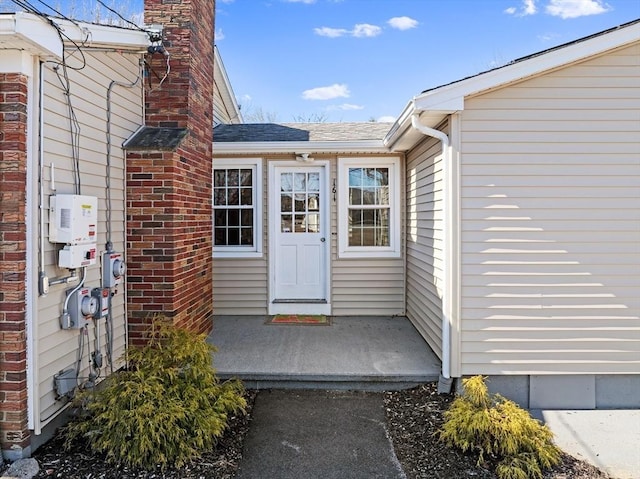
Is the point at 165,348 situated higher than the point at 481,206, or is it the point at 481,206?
the point at 481,206

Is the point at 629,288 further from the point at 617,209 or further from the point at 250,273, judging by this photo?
the point at 250,273

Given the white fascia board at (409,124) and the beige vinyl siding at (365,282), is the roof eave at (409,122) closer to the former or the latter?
the white fascia board at (409,124)

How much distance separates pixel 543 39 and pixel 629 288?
1654cm

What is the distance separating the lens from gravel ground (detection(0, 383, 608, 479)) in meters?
2.63

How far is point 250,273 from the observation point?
6.02 metres

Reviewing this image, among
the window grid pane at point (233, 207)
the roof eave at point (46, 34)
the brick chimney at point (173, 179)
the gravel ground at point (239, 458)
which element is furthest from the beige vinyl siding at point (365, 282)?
the roof eave at point (46, 34)

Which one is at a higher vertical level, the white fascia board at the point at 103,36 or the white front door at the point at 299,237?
the white fascia board at the point at 103,36

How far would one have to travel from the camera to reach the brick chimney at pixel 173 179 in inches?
156

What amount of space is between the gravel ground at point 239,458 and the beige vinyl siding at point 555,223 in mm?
856

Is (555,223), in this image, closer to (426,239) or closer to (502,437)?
(426,239)

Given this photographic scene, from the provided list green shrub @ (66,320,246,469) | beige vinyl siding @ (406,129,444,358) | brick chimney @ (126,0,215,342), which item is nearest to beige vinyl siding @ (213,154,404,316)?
beige vinyl siding @ (406,129,444,358)

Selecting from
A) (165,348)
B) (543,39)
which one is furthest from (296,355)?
(543,39)

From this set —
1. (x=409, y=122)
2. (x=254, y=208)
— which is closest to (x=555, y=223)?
(x=409, y=122)

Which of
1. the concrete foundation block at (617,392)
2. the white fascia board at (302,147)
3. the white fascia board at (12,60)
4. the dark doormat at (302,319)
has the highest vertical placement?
the white fascia board at (302,147)
